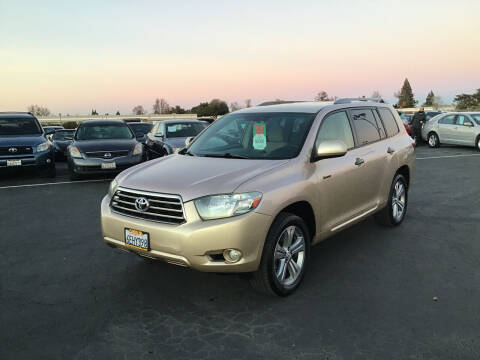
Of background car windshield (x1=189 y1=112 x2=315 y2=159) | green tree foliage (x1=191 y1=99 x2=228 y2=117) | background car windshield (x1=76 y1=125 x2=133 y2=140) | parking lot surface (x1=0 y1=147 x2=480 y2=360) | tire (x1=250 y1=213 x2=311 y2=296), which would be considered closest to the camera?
parking lot surface (x1=0 y1=147 x2=480 y2=360)

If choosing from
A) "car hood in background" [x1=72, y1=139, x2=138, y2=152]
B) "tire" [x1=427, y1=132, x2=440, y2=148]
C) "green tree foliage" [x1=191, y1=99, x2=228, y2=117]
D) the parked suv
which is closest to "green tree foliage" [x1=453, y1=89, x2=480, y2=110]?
"green tree foliage" [x1=191, y1=99, x2=228, y2=117]

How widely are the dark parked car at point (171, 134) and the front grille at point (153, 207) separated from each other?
24.8ft

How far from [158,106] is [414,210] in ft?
419

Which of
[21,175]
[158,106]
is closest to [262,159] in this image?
[21,175]

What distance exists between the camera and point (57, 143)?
16.2m

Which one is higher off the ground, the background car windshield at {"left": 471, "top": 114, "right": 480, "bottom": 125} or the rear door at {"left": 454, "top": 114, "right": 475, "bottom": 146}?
the background car windshield at {"left": 471, "top": 114, "right": 480, "bottom": 125}

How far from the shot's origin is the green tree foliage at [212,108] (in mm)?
85150

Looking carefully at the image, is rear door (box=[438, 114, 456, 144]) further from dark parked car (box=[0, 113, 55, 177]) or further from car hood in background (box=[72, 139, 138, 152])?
dark parked car (box=[0, 113, 55, 177])

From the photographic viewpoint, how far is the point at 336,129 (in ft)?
15.2

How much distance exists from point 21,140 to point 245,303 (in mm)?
9221

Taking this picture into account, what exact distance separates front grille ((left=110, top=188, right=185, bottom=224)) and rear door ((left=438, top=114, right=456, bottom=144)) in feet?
57.5

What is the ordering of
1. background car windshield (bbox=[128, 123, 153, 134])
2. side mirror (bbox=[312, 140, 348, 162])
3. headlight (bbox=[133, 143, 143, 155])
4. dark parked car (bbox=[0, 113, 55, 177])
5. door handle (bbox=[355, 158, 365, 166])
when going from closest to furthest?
side mirror (bbox=[312, 140, 348, 162])
door handle (bbox=[355, 158, 365, 166])
dark parked car (bbox=[0, 113, 55, 177])
headlight (bbox=[133, 143, 143, 155])
background car windshield (bbox=[128, 123, 153, 134])

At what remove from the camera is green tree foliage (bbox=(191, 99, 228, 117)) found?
85150 mm

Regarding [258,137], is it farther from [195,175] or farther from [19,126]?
[19,126]
